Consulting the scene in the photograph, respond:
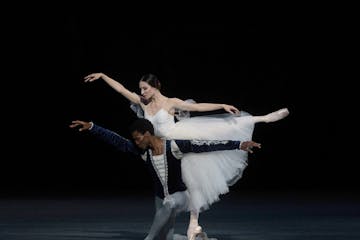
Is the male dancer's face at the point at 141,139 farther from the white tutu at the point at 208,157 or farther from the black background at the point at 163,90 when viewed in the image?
the black background at the point at 163,90

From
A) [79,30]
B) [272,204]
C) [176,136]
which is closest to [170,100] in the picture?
[176,136]

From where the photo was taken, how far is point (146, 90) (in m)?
6.03

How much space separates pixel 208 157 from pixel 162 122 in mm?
396

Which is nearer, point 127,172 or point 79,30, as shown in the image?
point 79,30

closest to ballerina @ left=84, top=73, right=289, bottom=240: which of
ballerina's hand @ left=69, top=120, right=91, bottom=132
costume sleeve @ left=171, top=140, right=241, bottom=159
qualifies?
costume sleeve @ left=171, top=140, right=241, bottom=159

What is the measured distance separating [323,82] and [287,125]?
624mm

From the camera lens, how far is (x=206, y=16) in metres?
10.0

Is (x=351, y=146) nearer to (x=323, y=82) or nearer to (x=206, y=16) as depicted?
(x=323, y=82)

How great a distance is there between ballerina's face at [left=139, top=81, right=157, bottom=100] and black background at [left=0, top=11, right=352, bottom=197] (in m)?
3.89

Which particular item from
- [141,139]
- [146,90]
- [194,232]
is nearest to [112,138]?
[141,139]

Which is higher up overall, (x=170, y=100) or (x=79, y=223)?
(x=170, y=100)

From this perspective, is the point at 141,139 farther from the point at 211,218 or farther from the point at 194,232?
the point at 211,218

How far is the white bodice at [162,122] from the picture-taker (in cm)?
614

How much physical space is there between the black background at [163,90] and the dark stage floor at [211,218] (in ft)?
3.30
